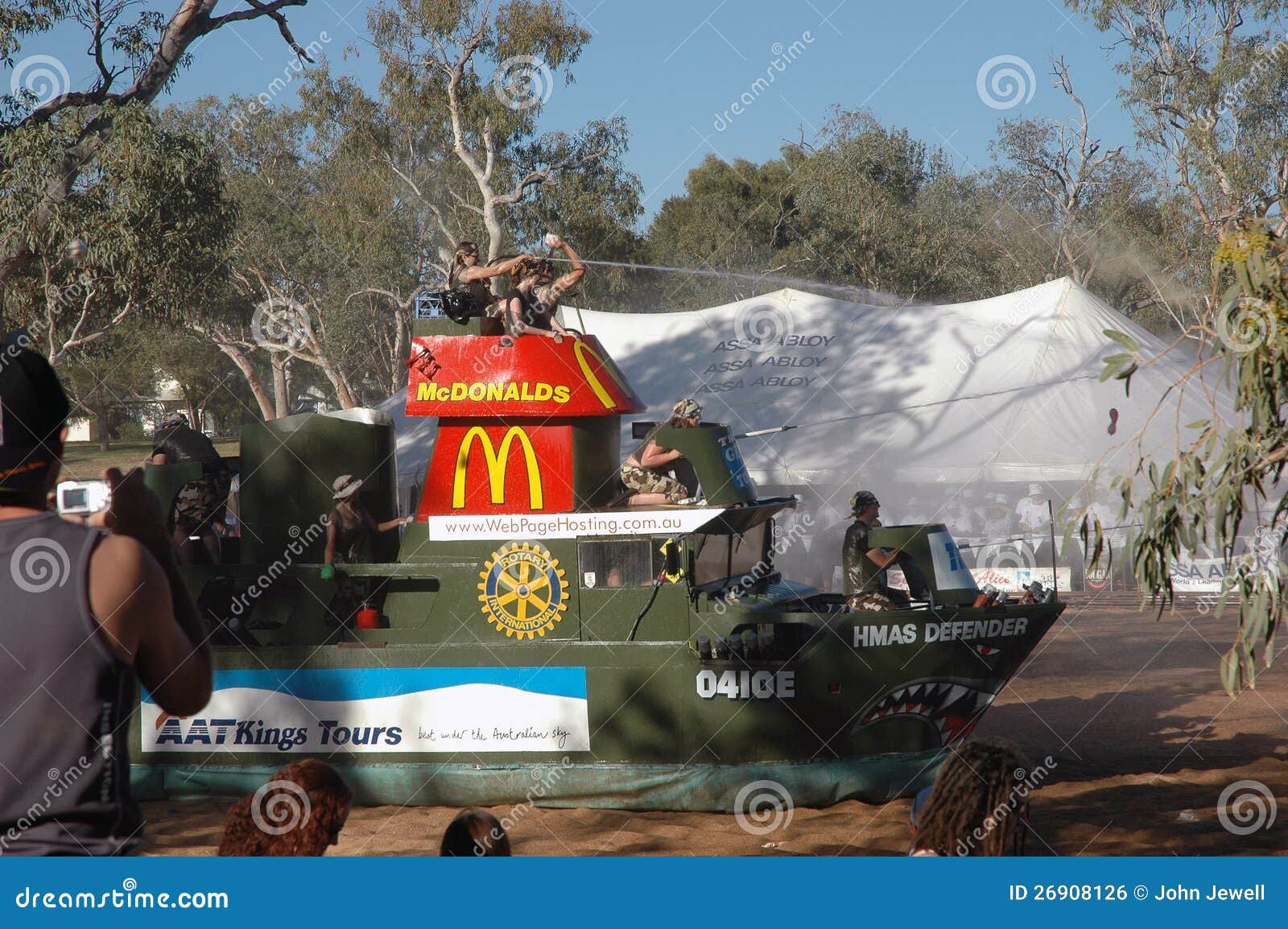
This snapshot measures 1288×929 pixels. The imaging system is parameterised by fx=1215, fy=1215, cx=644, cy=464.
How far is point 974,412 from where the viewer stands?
22.2 m

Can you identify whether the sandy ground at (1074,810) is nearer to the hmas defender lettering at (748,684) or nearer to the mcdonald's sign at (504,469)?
the hmas defender lettering at (748,684)

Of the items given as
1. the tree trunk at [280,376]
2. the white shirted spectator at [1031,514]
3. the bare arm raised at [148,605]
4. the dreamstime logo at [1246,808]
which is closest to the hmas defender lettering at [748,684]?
the dreamstime logo at [1246,808]

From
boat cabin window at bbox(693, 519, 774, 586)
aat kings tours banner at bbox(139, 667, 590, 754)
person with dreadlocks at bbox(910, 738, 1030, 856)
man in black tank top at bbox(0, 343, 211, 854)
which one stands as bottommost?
aat kings tours banner at bbox(139, 667, 590, 754)

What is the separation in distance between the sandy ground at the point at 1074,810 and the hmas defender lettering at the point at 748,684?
1002mm

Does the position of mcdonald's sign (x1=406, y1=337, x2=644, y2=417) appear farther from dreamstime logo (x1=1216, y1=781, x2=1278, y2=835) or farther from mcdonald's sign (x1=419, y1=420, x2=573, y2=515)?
dreamstime logo (x1=1216, y1=781, x2=1278, y2=835)

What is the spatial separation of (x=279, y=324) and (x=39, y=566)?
144ft

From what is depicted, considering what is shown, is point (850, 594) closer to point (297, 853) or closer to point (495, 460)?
point (495, 460)

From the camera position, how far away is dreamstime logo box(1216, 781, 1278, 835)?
354 inches

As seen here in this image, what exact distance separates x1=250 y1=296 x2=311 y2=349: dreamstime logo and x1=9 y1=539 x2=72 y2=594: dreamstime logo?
135ft

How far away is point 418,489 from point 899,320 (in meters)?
14.3

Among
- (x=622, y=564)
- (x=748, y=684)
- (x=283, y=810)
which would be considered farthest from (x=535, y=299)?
(x=283, y=810)


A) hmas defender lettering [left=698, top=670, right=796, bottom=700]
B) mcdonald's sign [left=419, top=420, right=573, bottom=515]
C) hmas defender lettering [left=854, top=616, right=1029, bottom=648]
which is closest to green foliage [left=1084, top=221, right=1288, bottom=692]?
hmas defender lettering [left=854, top=616, right=1029, bottom=648]

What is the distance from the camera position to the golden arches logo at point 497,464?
421 inches

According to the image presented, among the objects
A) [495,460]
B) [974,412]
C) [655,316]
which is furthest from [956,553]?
[655,316]
